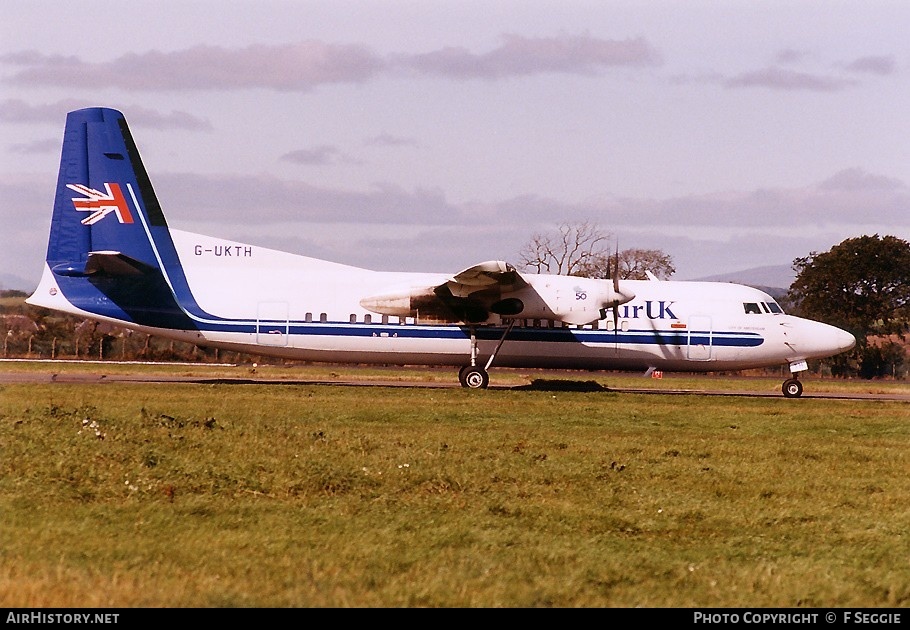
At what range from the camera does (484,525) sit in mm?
9492

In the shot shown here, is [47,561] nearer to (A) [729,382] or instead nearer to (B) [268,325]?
(B) [268,325]

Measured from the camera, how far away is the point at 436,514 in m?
9.94

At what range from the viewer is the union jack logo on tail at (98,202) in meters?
28.6

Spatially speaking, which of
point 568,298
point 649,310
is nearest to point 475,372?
point 568,298

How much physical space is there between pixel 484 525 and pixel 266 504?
234 centimetres

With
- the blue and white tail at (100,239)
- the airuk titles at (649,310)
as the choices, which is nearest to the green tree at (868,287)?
the airuk titles at (649,310)

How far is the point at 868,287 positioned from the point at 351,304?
138 ft

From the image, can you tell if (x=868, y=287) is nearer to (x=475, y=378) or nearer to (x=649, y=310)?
(x=649, y=310)

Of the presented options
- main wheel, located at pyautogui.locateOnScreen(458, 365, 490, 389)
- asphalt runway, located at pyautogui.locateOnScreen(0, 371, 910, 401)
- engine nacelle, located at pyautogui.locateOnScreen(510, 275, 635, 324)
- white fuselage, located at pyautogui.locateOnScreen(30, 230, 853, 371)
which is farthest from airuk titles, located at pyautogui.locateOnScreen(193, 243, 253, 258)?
engine nacelle, located at pyautogui.locateOnScreen(510, 275, 635, 324)

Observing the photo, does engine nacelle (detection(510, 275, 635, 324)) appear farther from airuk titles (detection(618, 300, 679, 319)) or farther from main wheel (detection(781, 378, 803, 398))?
main wheel (detection(781, 378, 803, 398))

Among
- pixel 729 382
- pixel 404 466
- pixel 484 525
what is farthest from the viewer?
pixel 729 382

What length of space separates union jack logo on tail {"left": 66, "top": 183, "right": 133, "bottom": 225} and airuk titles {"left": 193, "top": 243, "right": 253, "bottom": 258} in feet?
9.29

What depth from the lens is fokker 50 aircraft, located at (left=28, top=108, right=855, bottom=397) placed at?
93.5 feet
